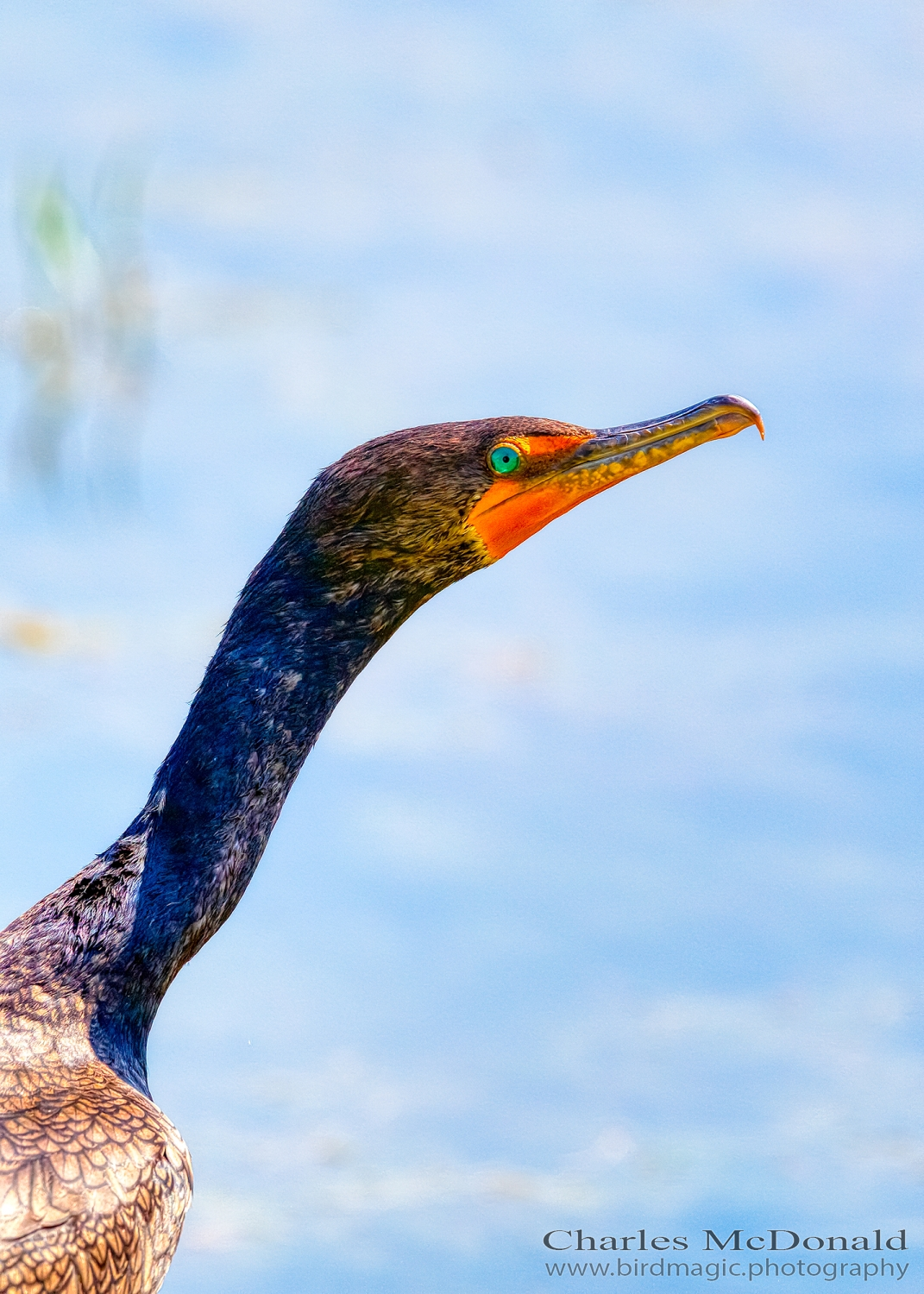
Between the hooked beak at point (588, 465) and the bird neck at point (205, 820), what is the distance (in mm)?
275

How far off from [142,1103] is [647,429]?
71.4 inches

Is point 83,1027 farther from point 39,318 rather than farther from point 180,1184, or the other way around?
point 39,318

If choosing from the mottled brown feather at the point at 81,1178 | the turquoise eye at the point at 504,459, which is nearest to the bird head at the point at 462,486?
the turquoise eye at the point at 504,459

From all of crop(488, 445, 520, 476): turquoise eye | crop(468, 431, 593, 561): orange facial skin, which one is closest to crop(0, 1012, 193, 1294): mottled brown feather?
crop(468, 431, 593, 561): orange facial skin

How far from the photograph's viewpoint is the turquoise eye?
530cm

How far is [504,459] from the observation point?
5.32 meters

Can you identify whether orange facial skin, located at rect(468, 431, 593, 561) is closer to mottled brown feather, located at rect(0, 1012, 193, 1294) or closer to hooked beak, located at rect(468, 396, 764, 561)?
hooked beak, located at rect(468, 396, 764, 561)

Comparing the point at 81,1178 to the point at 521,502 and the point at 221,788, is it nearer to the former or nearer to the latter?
the point at 221,788

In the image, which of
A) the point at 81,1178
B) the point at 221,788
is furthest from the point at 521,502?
the point at 81,1178

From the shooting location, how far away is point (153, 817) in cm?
512

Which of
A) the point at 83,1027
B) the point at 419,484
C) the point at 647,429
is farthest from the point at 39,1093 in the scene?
the point at 647,429

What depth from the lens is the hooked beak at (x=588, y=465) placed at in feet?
17.6

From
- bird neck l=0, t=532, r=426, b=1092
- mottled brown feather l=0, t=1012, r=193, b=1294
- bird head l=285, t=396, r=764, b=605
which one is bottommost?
mottled brown feather l=0, t=1012, r=193, b=1294

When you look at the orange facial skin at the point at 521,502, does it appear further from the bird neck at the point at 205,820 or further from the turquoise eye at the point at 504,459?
the bird neck at the point at 205,820
